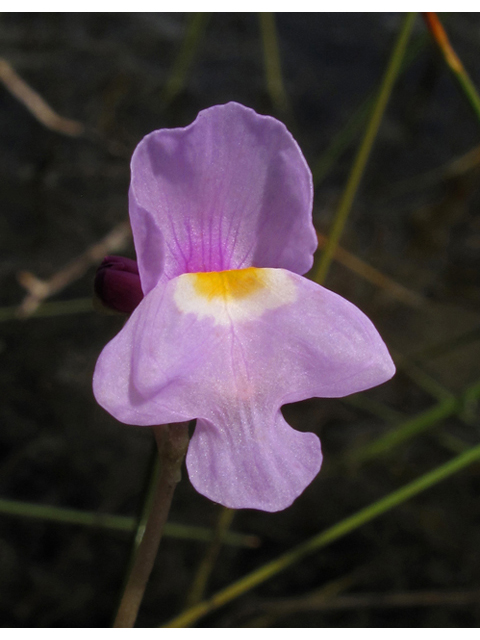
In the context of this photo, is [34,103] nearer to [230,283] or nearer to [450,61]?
[450,61]

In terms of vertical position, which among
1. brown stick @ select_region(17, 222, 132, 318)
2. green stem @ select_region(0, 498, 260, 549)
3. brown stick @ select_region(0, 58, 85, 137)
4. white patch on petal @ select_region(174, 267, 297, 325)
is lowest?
green stem @ select_region(0, 498, 260, 549)

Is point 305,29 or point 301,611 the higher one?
point 305,29

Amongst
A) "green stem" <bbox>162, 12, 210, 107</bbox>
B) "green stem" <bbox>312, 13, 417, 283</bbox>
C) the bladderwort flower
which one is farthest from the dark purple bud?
"green stem" <bbox>162, 12, 210, 107</bbox>

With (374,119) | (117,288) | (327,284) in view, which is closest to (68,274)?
(327,284)

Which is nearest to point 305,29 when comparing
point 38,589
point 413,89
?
point 413,89

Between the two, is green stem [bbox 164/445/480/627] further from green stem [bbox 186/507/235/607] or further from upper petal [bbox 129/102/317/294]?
upper petal [bbox 129/102/317/294]

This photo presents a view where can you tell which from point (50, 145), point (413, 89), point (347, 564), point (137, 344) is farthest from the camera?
point (413, 89)
